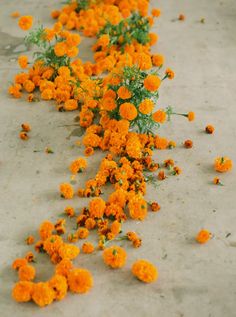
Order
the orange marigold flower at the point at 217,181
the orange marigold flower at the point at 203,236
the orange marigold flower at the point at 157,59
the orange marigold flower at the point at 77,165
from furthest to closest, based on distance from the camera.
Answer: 1. the orange marigold flower at the point at 157,59
2. the orange marigold flower at the point at 77,165
3. the orange marigold flower at the point at 217,181
4. the orange marigold flower at the point at 203,236

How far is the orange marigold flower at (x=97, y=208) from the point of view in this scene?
10.2 ft

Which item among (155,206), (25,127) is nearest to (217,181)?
(155,206)

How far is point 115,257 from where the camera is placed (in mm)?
2807

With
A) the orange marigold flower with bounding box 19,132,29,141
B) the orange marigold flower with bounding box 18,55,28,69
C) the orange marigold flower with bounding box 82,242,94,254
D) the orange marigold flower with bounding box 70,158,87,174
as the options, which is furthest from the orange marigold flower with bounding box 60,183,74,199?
the orange marigold flower with bounding box 18,55,28,69

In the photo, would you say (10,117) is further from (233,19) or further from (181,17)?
(233,19)

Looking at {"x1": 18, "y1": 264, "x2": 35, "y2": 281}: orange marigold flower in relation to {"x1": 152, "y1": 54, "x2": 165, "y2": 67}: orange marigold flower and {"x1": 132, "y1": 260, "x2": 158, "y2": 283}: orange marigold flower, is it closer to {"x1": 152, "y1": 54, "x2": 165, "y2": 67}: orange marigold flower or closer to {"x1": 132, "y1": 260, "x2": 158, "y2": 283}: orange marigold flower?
{"x1": 132, "y1": 260, "x2": 158, "y2": 283}: orange marigold flower

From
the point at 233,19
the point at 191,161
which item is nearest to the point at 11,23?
the point at 233,19

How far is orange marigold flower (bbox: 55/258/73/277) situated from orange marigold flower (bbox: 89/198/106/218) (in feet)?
1.36

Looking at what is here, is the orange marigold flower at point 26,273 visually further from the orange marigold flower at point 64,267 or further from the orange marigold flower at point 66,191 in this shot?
the orange marigold flower at point 66,191

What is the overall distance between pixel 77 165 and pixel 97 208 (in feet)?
1.72

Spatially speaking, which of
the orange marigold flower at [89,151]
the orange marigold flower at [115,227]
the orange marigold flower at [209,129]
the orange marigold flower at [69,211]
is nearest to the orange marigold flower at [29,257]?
the orange marigold flower at [69,211]

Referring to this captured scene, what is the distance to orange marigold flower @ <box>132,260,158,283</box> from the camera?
275 cm

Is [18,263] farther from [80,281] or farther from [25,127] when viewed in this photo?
[25,127]

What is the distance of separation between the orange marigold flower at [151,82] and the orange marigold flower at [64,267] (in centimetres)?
131
